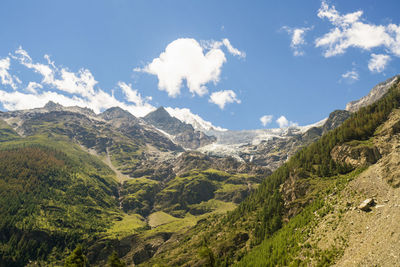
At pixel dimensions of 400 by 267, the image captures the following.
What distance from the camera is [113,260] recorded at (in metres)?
72.1

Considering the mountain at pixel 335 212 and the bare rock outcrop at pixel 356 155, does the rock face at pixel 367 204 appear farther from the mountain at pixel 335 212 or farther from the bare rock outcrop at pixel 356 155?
the bare rock outcrop at pixel 356 155

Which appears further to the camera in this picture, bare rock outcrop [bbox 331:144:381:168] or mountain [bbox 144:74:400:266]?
bare rock outcrop [bbox 331:144:381:168]

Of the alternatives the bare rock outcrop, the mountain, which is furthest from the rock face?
the bare rock outcrop

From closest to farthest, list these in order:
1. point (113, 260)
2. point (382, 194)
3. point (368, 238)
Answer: point (368, 238), point (382, 194), point (113, 260)

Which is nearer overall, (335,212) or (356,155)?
(335,212)

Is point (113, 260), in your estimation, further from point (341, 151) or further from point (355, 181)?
point (341, 151)

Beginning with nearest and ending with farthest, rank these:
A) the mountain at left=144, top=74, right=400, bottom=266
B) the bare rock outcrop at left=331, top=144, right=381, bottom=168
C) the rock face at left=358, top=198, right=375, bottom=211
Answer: the mountain at left=144, top=74, right=400, bottom=266 < the rock face at left=358, top=198, right=375, bottom=211 < the bare rock outcrop at left=331, top=144, right=381, bottom=168

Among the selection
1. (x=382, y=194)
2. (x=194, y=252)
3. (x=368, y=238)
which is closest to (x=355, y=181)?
(x=382, y=194)

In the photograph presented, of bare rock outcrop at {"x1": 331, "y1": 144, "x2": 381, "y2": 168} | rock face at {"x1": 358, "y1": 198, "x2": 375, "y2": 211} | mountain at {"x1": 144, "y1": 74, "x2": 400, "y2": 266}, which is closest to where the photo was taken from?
mountain at {"x1": 144, "y1": 74, "x2": 400, "y2": 266}

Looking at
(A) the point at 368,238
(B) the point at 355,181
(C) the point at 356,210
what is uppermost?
(B) the point at 355,181

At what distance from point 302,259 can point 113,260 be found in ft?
A: 172

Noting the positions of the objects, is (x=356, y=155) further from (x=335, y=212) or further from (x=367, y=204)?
(x=367, y=204)

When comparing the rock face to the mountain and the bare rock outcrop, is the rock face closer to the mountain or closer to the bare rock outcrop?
the mountain

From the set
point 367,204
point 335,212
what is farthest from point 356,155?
point 367,204
